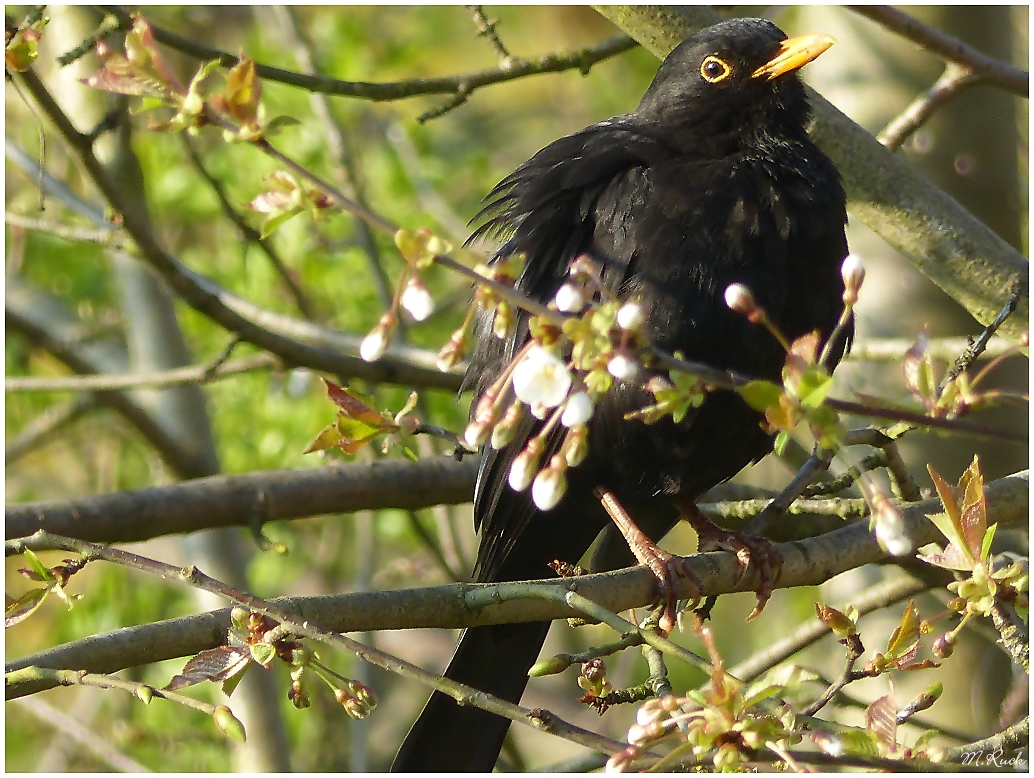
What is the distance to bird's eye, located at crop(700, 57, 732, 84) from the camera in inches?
146

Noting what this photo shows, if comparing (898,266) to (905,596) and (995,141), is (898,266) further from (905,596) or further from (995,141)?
(905,596)

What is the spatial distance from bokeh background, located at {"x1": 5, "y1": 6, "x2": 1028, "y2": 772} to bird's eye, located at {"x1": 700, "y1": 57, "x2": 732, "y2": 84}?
1.44m

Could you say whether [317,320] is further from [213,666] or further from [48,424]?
[213,666]

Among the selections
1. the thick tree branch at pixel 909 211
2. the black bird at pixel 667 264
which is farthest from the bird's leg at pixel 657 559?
the thick tree branch at pixel 909 211

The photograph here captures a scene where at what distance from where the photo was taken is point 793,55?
3.51 meters

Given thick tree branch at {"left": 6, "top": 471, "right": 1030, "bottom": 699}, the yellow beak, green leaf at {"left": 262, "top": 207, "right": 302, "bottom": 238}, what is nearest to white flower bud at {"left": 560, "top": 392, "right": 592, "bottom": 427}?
green leaf at {"left": 262, "top": 207, "right": 302, "bottom": 238}

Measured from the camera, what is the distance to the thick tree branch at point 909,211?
141 inches

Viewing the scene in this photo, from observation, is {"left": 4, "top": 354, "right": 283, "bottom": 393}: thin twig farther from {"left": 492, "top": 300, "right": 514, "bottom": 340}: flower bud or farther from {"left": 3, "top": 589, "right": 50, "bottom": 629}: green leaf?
{"left": 492, "top": 300, "right": 514, "bottom": 340}: flower bud

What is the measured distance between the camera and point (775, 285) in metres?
3.29

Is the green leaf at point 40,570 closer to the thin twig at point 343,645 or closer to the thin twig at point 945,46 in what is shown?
the thin twig at point 343,645

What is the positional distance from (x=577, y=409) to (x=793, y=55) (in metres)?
2.29

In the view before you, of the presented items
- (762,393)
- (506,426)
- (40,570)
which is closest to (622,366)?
(762,393)

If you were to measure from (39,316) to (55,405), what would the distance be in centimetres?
64

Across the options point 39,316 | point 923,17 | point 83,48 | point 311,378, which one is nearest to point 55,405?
point 39,316
